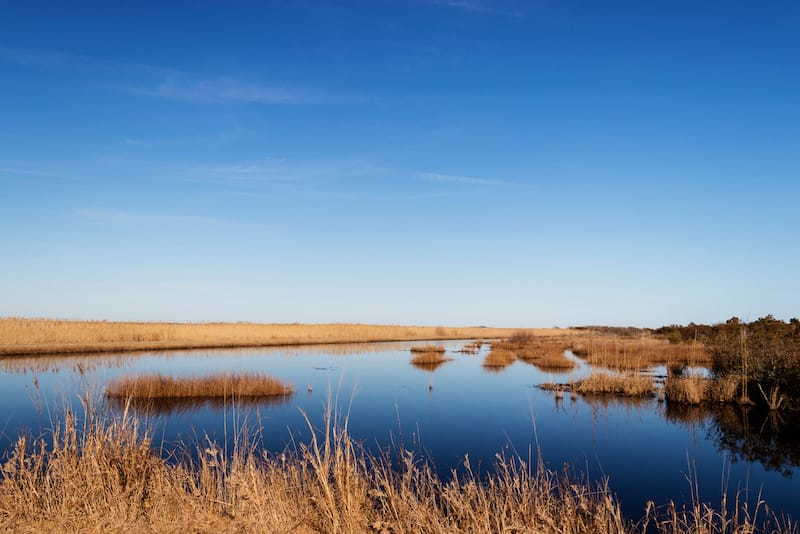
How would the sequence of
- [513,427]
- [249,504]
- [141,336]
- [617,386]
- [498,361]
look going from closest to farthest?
[249,504] → [513,427] → [617,386] → [498,361] → [141,336]

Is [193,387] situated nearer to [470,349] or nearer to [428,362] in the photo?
[428,362]

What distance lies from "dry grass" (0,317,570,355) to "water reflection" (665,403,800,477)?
33.9m

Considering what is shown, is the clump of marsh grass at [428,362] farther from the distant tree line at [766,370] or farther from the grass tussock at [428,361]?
the distant tree line at [766,370]

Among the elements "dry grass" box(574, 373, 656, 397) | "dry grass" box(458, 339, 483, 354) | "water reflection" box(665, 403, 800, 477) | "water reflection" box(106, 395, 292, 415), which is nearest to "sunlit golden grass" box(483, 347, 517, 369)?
"dry grass" box(458, 339, 483, 354)

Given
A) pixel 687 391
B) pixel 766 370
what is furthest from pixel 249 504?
pixel 766 370

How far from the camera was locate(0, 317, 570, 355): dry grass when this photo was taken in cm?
3588

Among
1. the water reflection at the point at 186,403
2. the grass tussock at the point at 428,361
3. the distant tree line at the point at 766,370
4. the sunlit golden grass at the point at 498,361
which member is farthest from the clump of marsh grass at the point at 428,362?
the distant tree line at the point at 766,370

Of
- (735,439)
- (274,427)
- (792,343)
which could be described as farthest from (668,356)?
(274,427)

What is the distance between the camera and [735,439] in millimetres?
13805

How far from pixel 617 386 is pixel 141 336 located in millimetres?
37117

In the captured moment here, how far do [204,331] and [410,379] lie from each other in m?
28.5

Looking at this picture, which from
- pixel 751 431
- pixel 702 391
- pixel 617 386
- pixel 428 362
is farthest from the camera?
pixel 428 362

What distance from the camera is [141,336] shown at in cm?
4350

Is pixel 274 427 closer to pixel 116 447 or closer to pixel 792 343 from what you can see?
pixel 116 447
